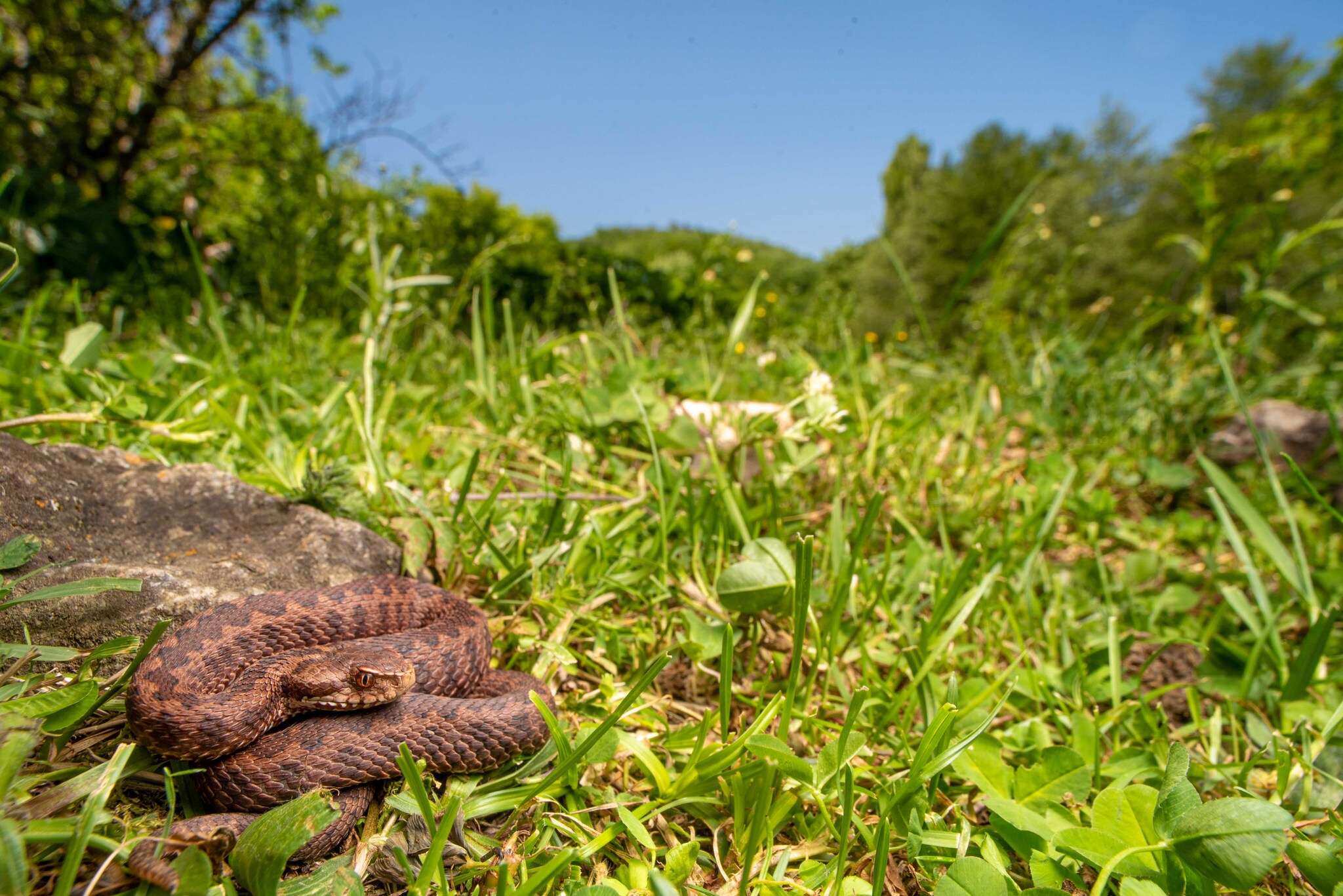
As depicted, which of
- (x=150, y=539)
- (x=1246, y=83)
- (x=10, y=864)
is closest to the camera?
(x=10, y=864)

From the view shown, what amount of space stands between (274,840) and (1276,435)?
6.24m

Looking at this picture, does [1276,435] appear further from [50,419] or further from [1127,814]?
[50,419]

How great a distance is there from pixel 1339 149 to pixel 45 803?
34.1ft

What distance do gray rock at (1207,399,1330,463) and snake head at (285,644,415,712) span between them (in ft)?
17.9

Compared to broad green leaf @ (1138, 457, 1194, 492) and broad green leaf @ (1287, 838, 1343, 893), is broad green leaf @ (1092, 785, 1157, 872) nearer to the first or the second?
broad green leaf @ (1287, 838, 1343, 893)

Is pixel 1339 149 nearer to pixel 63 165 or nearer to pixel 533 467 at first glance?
pixel 533 467

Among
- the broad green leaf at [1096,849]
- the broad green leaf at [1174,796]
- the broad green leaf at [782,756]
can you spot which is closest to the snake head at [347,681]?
the broad green leaf at [782,756]

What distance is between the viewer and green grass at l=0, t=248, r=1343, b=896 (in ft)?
5.82

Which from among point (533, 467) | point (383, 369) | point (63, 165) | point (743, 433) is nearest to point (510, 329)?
point (383, 369)

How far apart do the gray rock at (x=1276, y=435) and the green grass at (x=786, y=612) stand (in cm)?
17

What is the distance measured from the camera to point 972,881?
167cm

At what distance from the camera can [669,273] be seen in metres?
8.97

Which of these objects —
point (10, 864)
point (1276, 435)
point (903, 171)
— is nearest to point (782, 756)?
point (10, 864)

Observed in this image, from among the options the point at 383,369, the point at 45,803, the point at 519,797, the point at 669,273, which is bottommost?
the point at 519,797
